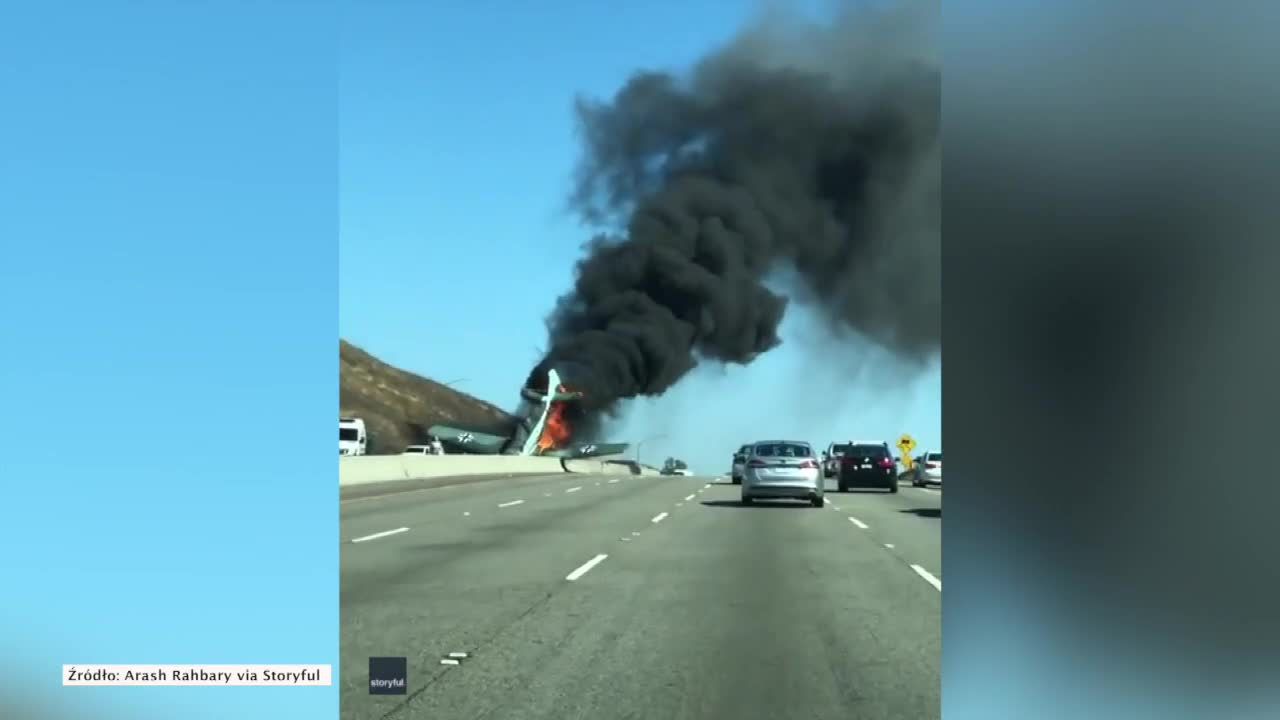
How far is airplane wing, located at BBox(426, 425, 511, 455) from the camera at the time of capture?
180 feet

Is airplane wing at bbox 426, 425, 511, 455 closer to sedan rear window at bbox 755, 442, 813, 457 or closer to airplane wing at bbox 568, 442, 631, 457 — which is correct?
airplane wing at bbox 568, 442, 631, 457

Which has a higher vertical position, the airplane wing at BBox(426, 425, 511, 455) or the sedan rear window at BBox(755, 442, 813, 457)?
the sedan rear window at BBox(755, 442, 813, 457)

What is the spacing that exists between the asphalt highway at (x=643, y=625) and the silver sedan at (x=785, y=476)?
839 cm

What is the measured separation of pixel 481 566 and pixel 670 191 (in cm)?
625

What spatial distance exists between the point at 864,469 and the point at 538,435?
9.26 meters

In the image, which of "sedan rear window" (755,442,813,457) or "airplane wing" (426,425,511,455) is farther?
"airplane wing" (426,425,511,455)

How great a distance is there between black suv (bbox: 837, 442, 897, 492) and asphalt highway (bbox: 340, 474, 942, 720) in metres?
17.3

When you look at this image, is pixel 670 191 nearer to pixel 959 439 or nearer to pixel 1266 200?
pixel 959 439

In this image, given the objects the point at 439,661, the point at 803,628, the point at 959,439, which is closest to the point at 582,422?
the point at 803,628

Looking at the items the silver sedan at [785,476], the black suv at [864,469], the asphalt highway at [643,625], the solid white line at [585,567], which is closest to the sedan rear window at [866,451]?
the black suv at [864,469]

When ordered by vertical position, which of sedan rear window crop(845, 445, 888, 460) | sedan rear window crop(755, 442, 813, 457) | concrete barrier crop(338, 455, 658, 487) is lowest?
concrete barrier crop(338, 455, 658, 487)

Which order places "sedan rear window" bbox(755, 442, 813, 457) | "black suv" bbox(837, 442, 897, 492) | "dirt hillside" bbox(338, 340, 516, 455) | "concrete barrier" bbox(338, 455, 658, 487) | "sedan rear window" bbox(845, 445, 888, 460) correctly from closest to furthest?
1. "dirt hillside" bbox(338, 340, 516, 455)
2. "sedan rear window" bbox(755, 442, 813, 457)
3. "black suv" bbox(837, 442, 897, 492)
4. "sedan rear window" bbox(845, 445, 888, 460)
5. "concrete barrier" bbox(338, 455, 658, 487)

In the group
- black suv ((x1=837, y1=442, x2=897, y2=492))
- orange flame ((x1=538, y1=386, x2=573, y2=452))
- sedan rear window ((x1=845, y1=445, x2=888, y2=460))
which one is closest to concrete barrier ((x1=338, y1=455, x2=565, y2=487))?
orange flame ((x1=538, y1=386, x2=573, y2=452))

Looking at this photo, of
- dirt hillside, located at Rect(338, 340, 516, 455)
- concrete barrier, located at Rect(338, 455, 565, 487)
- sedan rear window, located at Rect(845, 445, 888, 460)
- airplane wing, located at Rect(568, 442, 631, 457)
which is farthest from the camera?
concrete barrier, located at Rect(338, 455, 565, 487)
